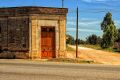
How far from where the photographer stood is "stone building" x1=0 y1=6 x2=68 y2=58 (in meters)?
35.6

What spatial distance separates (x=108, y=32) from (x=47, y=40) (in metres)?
38.3

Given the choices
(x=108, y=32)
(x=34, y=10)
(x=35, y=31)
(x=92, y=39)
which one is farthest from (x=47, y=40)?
(x=92, y=39)

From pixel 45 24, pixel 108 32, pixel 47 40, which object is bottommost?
pixel 47 40

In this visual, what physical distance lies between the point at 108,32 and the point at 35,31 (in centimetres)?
3914

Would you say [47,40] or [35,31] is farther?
[47,40]

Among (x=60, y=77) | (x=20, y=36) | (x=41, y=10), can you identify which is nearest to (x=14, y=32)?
(x=20, y=36)

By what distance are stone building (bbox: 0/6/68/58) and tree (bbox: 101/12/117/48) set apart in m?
37.6

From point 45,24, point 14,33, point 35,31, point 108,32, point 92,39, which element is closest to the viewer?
point 35,31

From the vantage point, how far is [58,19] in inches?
1409

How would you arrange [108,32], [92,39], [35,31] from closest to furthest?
[35,31]
[108,32]
[92,39]

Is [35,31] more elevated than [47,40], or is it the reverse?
[35,31]

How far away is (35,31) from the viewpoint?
35594 mm

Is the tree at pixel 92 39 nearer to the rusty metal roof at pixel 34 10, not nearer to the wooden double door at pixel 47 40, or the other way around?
the wooden double door at pixel 47 40

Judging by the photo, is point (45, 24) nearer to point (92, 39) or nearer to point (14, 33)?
point (14, 33)
